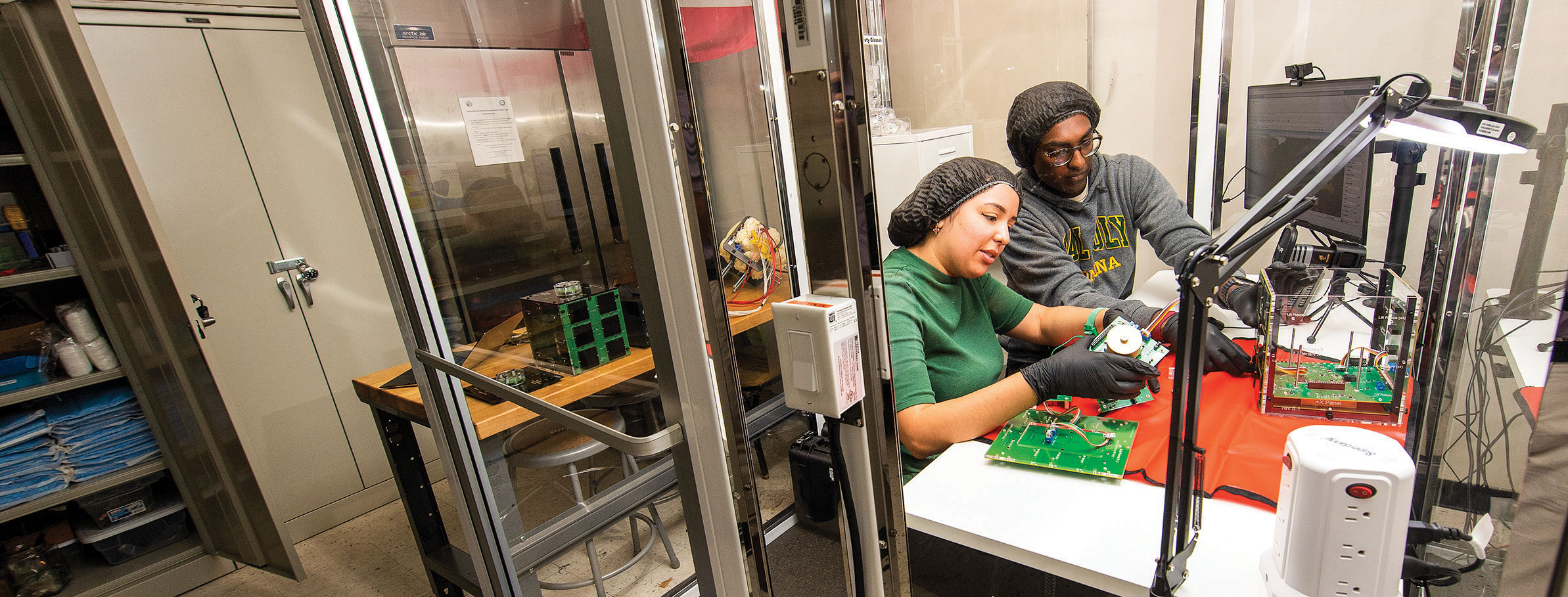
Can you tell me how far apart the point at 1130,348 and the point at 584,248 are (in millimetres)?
1127

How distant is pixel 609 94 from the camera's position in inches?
24.8

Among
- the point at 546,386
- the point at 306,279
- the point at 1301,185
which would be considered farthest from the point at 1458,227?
the point at 306,279

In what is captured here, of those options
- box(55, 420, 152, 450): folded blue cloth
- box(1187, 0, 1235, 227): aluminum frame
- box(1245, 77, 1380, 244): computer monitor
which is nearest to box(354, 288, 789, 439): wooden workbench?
box(55, 420, 152, 450): folded blue cloth

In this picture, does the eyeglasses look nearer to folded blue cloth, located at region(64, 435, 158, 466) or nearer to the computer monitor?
the computer monitor

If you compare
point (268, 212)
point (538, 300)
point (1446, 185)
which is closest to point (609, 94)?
point (538, 300)

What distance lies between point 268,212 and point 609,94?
2.39 metres

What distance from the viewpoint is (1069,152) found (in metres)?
2.03

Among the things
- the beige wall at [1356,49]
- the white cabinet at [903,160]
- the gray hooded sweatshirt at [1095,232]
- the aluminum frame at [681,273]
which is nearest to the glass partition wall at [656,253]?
the aluminum frame at [681,273]

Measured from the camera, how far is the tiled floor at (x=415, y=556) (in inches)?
66.1

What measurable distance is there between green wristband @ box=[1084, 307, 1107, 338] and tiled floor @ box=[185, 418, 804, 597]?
0.84 metres

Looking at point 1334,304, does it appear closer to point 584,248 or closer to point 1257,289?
point 1257,289

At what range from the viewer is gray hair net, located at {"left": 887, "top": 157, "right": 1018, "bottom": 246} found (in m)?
1.49

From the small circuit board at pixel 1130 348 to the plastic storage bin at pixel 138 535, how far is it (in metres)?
2.99

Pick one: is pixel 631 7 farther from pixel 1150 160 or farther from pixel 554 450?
pixel 1150 160
